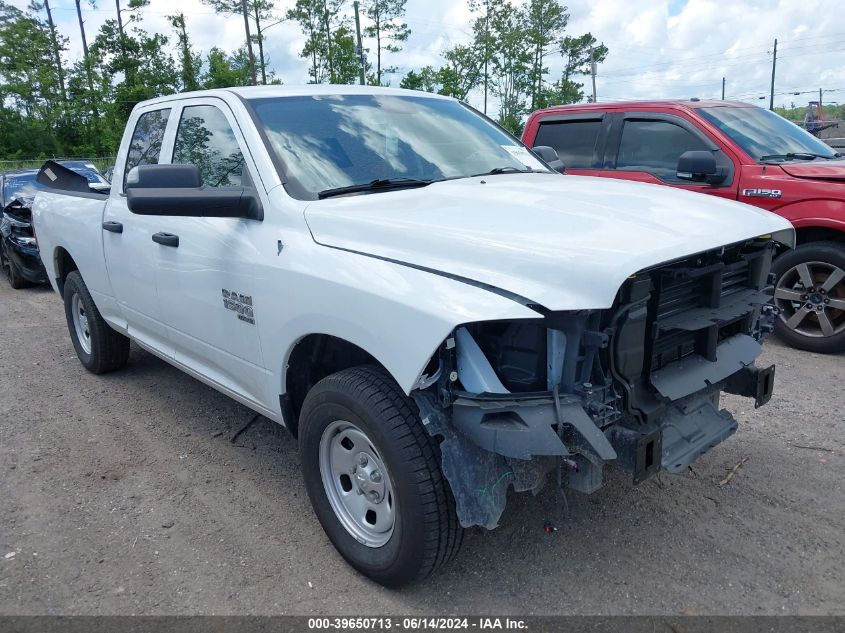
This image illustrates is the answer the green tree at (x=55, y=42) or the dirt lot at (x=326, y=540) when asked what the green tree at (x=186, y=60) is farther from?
the dirt lot at (x=326, y=540)

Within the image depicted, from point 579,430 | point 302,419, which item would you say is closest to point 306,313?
point 302,419

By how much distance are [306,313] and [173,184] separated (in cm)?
89

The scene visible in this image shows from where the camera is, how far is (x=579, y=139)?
22.8 feet

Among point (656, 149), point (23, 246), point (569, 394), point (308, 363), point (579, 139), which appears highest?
point (579, 139)

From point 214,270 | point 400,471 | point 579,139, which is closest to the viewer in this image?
point 400,471

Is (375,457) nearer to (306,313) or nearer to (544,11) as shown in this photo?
(306,313)

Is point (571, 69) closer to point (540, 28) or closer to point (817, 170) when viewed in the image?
point (540, 28)

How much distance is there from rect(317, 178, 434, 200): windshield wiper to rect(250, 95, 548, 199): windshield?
0.02 meters

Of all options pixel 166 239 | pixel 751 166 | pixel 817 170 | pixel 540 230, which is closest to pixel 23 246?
pixel 166 239

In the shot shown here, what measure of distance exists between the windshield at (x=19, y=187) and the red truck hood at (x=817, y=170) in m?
10.3

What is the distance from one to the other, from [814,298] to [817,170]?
3.47 ft

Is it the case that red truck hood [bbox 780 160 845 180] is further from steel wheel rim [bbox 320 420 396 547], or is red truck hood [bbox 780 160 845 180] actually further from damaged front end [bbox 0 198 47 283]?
damaged front end [bbox 0 198 47 283]

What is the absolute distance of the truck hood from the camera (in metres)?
2.28

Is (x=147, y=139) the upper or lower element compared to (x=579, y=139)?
upper
